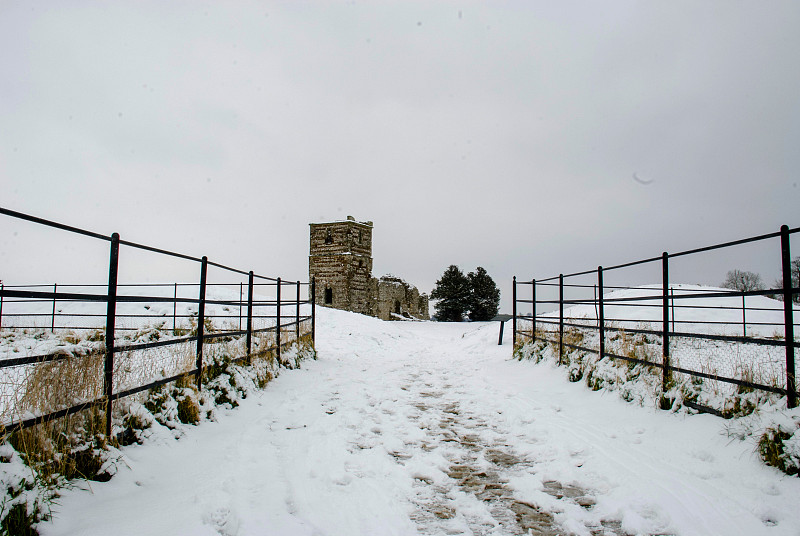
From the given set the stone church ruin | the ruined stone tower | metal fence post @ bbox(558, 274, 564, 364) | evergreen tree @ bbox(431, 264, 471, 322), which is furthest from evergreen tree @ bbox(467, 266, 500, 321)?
metal fence post @ bbox(558, 274, 564, 364)

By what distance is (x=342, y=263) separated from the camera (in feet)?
103

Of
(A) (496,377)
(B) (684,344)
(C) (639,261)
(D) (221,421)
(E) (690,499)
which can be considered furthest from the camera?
(B) (684,344)

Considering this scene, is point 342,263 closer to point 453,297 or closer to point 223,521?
point 453,297

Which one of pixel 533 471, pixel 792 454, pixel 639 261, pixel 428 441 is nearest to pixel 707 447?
pixel 792 454

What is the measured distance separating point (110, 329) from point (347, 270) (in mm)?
28162

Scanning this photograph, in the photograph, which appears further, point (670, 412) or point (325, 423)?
point (325, 423)

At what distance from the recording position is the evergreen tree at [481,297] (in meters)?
36.7

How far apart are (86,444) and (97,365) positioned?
0.57 metres

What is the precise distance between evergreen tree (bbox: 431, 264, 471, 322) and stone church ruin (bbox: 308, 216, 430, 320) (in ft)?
17.1

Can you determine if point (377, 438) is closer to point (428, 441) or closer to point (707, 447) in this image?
point (428, 441)

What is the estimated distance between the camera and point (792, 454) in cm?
275

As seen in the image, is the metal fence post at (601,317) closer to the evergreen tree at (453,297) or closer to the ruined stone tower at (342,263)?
→ the ruined stone tower at (342,263)

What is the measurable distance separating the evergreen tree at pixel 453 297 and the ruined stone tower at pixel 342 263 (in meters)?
7.74

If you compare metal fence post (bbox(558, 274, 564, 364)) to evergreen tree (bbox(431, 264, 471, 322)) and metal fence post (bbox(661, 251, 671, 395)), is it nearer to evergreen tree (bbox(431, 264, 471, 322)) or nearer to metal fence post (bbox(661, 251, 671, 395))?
metal fence post (bbox(661, 251, 671, 395))
